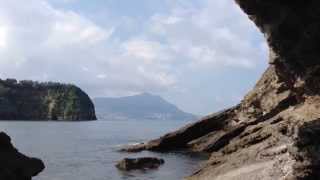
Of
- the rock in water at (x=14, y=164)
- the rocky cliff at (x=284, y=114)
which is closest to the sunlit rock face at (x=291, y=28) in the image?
the rocky cliff at (x=284, y=114)

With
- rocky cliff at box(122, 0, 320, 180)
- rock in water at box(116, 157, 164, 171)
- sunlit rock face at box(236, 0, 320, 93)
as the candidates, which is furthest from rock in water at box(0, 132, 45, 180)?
rock in water at box(116, 157, 164, 171)

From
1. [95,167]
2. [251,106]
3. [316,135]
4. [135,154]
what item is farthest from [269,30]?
[135,154]

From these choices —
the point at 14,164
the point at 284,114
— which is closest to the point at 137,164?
the point at 284,114

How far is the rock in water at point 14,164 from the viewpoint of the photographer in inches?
1524

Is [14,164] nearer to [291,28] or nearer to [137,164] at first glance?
[291,28]

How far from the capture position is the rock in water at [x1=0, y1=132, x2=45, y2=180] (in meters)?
38.7

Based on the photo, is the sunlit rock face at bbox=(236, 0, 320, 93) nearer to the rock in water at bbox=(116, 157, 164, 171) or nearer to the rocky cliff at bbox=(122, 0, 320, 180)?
the rocky cliff at bbox=(122, 0, 320, 180)

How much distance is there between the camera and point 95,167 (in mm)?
71688

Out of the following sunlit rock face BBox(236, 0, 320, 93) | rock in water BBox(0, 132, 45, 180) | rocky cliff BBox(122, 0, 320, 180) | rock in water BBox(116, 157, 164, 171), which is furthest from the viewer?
rock in water BBox(116, 157, 164, 171)

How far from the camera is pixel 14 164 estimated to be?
131 feet

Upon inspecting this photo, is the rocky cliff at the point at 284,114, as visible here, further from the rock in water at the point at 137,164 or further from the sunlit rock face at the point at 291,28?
the rock in water at the point at 137,164

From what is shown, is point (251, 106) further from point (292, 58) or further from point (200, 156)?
point (292, 58)

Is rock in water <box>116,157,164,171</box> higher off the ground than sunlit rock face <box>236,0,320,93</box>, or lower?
lower

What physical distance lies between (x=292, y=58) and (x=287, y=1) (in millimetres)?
4139
